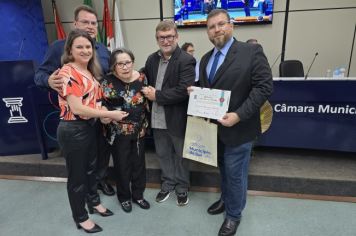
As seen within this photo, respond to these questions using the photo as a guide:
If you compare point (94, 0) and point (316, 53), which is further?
point (94, 0)

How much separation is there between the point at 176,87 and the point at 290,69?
282 cm

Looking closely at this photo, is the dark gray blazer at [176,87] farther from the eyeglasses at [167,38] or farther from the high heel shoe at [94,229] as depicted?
the high heel shoe at [94,229]

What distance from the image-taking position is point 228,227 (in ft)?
5.78

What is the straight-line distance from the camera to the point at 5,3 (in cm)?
432

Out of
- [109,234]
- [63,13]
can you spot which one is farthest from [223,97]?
[63,13]

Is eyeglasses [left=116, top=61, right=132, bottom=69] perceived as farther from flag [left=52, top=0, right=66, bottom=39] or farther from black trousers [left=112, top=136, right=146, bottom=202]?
flag [left=52, top=0, right=66, bottom=39]

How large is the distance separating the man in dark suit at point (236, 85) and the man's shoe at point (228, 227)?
0.17m

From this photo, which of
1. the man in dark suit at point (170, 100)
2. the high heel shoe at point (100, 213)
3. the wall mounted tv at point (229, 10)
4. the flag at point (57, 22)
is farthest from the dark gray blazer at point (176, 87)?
the flag at point (57, 22)

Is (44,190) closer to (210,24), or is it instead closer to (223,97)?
(223,97)

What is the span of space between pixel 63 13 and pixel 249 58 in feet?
15.4

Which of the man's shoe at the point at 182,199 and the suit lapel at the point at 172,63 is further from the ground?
the suit lapel at the point at 172,63

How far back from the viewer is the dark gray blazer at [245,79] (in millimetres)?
1442

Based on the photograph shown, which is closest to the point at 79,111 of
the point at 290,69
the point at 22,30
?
the point at 290,69

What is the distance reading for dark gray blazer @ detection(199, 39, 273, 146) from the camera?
1.44 meters
